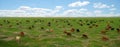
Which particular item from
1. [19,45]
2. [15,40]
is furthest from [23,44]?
[15,40]

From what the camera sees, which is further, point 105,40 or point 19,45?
point 105,40

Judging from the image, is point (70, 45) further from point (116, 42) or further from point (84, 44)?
point (116, 42)

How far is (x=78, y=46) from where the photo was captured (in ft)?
56.6

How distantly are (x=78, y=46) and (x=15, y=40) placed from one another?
6399mm

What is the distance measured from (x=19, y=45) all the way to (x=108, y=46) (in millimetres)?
7996

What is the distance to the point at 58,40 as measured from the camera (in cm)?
1973

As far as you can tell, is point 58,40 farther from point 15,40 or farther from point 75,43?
point 15,40

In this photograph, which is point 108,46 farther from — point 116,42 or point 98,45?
point 116,42

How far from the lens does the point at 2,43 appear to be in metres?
17.8

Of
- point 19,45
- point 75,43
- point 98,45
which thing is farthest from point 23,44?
point 98,45

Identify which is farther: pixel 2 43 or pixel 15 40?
pixel 15 40

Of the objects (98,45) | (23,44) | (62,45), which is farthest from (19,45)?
(98,45)

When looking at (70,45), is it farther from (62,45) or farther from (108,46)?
(108,46)

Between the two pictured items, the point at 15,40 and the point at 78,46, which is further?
the point at 15,40
